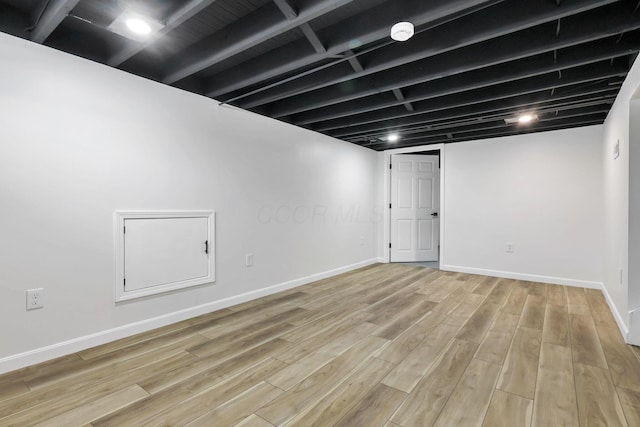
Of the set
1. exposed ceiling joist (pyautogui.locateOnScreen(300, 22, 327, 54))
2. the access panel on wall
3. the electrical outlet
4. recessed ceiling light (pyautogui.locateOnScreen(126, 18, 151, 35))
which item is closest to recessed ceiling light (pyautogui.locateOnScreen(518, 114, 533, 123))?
exposed ceiling joist (pyautogui.locateOnScreen(300, 22, 327, 54))

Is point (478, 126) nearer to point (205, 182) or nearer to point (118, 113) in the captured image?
point (205, 182)

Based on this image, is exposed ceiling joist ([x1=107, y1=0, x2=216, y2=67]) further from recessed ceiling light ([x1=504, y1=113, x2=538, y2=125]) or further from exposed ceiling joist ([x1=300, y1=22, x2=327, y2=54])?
recessed ceiling light ([x1=504, y1=113, x2=538, y2=125])

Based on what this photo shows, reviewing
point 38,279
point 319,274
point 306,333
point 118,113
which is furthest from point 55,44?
point 319,274

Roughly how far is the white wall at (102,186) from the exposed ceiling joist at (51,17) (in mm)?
133

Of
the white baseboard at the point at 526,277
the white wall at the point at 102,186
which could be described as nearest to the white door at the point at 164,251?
the white wall at the point at 102,186

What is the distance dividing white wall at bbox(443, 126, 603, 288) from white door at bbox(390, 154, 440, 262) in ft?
2.42

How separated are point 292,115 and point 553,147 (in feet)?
11.6

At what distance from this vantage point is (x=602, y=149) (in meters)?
3.87

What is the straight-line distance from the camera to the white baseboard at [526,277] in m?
3.99

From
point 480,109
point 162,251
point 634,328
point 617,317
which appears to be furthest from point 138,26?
point 617,317

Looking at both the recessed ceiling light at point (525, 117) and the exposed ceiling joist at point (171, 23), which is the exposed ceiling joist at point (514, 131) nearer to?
the recessed ceiling light at point (525, 117)

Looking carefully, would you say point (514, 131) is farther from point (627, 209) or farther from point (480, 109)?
point (627, 209)

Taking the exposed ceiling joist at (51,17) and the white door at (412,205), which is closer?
the exposed ceiling joist at (51,17)

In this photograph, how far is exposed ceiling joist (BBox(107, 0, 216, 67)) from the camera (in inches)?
67.1
